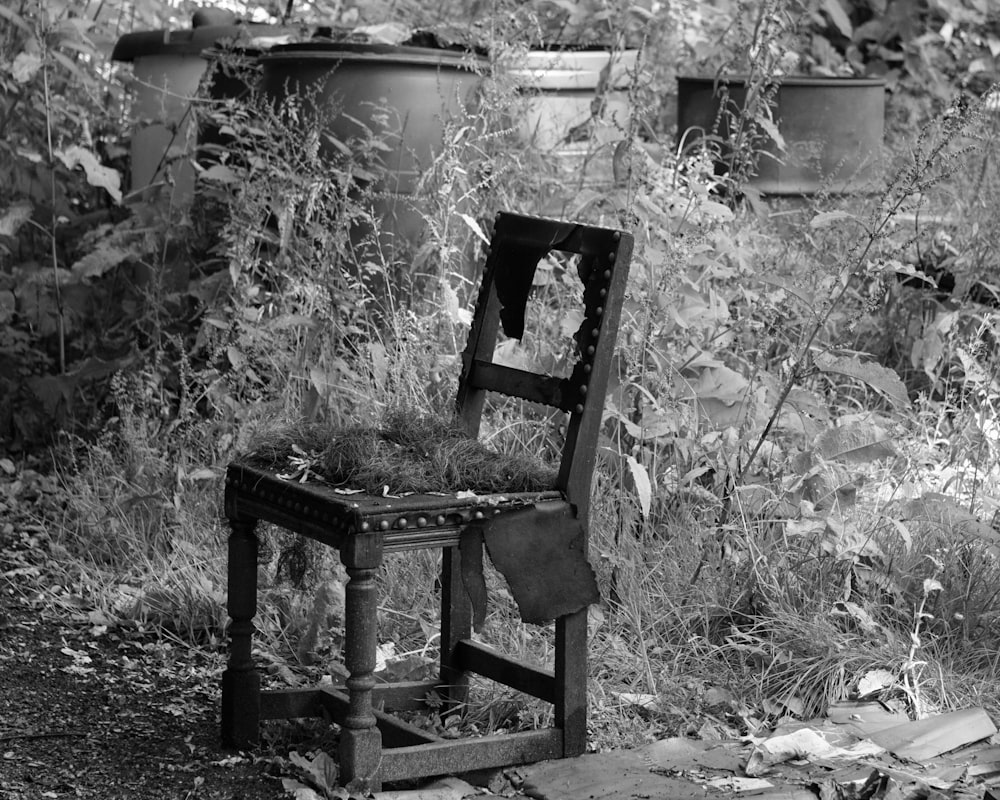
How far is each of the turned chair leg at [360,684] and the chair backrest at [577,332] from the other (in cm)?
46

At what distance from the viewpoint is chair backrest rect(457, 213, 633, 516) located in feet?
8.87

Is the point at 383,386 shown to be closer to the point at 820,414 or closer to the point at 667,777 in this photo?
the point at 820,414

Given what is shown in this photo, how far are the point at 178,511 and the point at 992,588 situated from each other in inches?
90.4

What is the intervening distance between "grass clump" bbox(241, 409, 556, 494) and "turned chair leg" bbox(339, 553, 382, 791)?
19 cm

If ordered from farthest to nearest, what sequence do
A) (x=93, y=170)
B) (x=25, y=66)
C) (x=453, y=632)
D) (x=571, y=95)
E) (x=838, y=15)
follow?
(x=838, y=15) → (x=571, y=95) → (x=93, y=170) → (x=25, y=66) → (x=453, y=632)

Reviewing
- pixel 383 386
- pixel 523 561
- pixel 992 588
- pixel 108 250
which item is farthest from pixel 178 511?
pixel 992 588

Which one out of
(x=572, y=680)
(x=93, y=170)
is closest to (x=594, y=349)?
(x=572, y=680)

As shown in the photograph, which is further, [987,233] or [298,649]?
[987,233]

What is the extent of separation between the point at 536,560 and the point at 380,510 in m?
0.36

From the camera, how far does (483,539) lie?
8.67 ft

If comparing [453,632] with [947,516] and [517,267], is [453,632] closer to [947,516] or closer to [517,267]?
[517,267]

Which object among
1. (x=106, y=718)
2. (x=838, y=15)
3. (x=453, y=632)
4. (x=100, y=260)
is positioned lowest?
(x=106, y=718)

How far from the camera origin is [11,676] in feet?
11.2

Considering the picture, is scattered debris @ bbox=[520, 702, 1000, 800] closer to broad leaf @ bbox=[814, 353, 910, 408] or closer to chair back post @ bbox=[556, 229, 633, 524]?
chair back post @ bbox=[556, 229, 633, 524]
